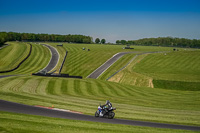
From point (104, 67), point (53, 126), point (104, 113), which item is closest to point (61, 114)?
point (104, 113)

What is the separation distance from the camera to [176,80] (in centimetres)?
6350

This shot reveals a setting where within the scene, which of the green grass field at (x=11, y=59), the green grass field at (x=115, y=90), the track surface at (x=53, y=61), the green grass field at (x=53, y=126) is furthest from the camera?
the green grass field at (x=11, y=59)

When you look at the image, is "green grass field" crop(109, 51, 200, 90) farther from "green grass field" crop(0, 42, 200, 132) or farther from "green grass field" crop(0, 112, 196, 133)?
"green grass field" crop(0, 112, 196, 133)

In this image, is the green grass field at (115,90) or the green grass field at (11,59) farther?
the green grass field at (11,59)

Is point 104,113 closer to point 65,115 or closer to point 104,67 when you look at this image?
point 65,115

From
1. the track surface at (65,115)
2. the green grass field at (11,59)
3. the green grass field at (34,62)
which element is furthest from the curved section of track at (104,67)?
the track surface at (65,115)

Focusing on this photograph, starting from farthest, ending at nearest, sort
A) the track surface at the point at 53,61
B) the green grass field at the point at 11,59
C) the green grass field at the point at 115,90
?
the green grass field at the point at 11,59, the track surface at the point at 53,61, the green grass field at the point at 115,90

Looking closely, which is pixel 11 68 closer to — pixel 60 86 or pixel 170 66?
pixel 60 86

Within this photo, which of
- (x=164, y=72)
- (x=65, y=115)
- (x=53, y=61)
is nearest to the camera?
(x=65, y=115)

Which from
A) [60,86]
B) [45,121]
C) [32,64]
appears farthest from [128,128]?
[32,64]

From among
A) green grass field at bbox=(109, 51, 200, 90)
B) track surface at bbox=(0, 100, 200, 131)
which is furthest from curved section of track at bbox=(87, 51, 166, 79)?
track surface at bbox=(0, 100, 200, 131)

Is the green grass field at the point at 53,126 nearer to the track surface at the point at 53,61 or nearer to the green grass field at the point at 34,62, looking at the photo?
the green grass field at the point at 34,62

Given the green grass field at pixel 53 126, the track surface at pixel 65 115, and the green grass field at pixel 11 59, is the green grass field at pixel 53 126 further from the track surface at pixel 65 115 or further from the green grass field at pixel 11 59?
the green grass field at pixel 11 59

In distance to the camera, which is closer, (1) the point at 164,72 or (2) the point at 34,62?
(1) the point at 164,72
